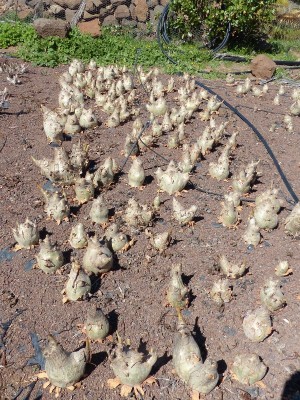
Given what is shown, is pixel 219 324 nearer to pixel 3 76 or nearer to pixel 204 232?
pixel 204 232

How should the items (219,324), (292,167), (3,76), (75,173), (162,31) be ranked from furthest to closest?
(162,31) < (3,76) < (292,167) < (75,173) < (219,324)

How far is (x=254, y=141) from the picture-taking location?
21.9ft

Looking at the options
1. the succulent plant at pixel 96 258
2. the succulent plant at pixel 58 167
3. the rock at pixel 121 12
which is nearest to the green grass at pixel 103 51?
the rock at pixel 121 12

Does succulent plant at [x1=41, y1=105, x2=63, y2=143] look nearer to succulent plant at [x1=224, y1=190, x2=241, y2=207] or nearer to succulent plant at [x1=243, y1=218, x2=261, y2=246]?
succulent plant at [x1=224, y1=190, x2=241, y2=207]

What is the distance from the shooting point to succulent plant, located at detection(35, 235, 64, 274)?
12.4ft

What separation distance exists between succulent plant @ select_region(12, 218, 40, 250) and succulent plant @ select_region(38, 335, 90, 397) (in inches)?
58.2

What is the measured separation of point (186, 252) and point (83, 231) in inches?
45.5

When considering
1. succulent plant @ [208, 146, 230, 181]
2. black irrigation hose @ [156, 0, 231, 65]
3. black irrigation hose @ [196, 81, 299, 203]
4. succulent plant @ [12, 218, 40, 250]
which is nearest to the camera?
succulent plant @ [12, 218, 40, 250]

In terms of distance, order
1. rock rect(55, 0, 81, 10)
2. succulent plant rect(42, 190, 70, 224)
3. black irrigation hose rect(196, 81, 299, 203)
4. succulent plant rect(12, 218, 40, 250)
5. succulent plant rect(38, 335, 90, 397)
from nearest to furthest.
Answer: succulent plant rect(38, 335, 90, 397), succulent plant rect(12, 218, 40, 250), succulent plant rect(42, 190, 70, 224), black irrigation hose rect(196, 81, 299, 203), rock rect(55, 0, 81, 10)

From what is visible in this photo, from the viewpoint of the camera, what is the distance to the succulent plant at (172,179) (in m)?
5.02

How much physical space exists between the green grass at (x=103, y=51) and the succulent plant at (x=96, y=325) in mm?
7590

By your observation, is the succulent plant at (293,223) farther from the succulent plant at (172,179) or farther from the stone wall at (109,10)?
the stone wall at (109,10)

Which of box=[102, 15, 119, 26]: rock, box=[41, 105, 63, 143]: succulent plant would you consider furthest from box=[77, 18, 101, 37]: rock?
box=[41, 105, 63, 143]: succulent plant

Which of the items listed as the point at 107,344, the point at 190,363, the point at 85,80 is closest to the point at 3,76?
the point at 85,80
